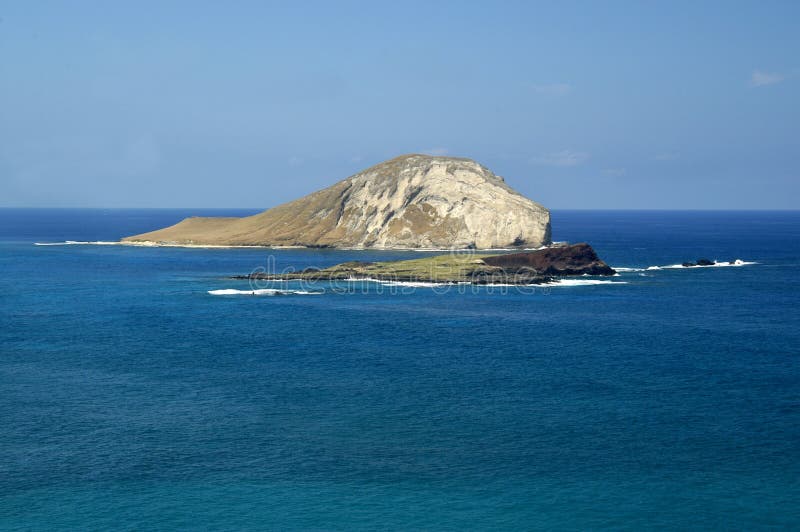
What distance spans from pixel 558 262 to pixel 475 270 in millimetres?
15021

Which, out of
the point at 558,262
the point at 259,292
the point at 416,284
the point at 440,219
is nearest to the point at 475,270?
the point at 416,284

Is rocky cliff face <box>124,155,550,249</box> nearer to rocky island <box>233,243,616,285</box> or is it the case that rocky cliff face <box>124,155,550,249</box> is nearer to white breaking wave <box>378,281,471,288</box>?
rocky island <box>233,243,616,285</box>

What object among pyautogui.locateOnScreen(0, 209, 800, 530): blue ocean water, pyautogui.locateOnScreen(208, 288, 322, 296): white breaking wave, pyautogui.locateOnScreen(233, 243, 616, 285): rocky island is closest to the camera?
pyautogui.locateOnScreen(0, 209, 800, 530): blue ocean water

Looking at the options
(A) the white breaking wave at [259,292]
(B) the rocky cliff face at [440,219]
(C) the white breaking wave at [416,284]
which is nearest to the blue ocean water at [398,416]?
(A) the white breaking wave at [259,292]

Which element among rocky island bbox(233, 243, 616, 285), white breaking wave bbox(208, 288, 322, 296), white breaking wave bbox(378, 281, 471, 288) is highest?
rocky island bbox(233, 243, 616, 285)

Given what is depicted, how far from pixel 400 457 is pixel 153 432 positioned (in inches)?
516

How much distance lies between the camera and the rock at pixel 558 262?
437 feet

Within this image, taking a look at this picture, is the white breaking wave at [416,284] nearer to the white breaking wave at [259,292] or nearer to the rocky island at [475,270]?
the rocky island at [475,270]

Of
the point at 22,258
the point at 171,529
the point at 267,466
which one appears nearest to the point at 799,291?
the point at 267,466

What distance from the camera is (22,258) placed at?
16250cm

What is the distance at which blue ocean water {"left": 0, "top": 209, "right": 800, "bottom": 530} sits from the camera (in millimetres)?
35969

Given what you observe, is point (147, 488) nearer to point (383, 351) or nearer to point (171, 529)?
point (171, 529)

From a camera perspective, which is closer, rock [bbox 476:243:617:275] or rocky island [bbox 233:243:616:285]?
→ rocky island [bbox 233:243:616:285]

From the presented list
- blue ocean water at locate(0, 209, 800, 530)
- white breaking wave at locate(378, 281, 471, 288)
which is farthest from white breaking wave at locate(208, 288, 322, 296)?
white breaking wave at locate(378, 281, 471, 288)
